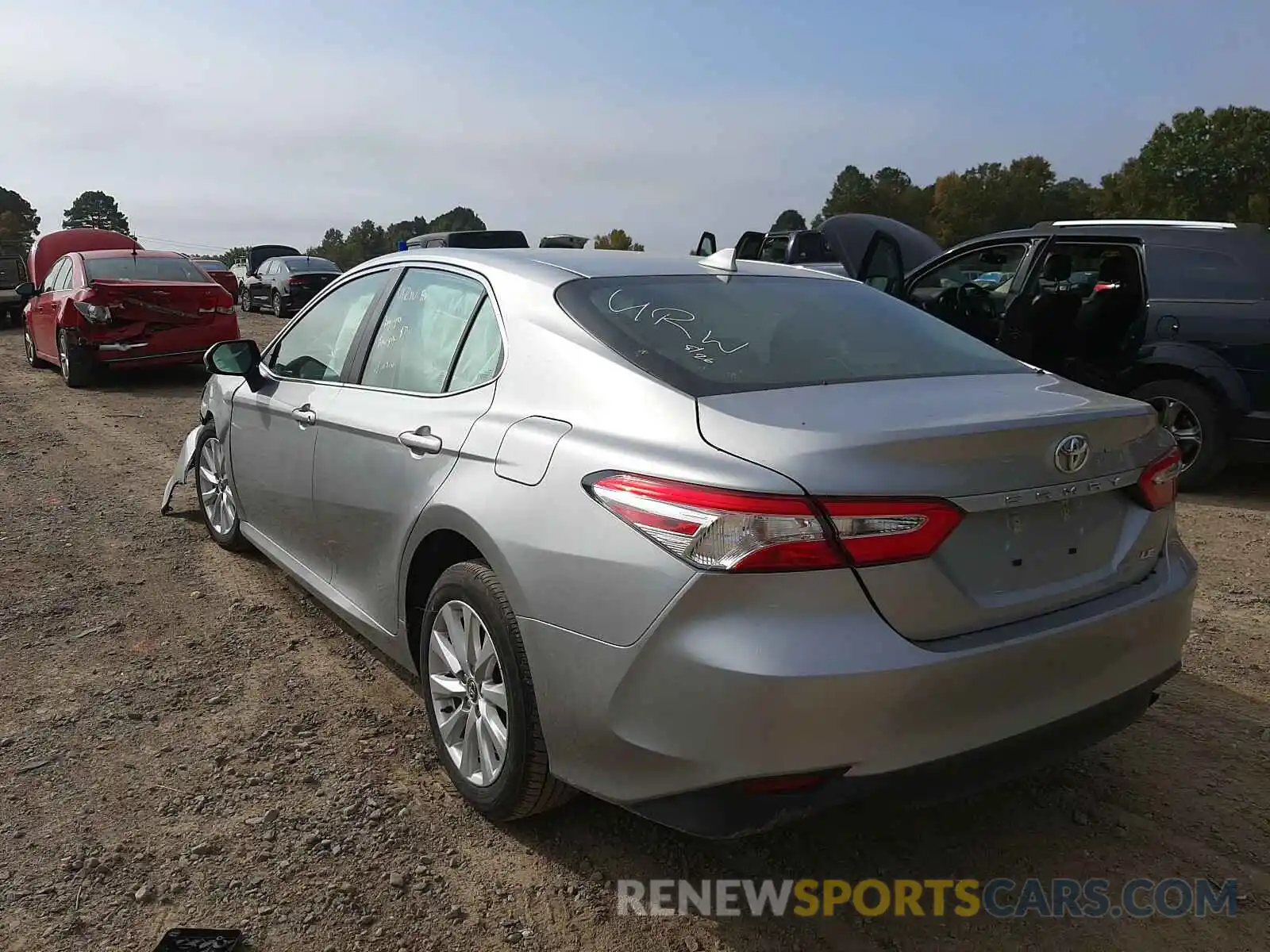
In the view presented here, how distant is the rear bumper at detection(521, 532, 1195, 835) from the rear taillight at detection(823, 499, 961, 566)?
0.26 ft

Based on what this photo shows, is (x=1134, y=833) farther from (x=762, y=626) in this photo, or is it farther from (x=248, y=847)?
(x=248, y=847)

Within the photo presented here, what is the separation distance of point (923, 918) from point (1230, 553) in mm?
3715

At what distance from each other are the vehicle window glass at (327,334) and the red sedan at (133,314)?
24.5 ft

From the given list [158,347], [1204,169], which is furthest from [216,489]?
[1204,169]

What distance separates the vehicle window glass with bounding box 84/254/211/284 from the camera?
11.1 m

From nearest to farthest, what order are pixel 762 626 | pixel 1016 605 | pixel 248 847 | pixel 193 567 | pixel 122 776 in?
1. pixel 762 626
2. pixel 1016 605
3. pixel 248 847
4. pixel 122 776
5. pixel 193 567

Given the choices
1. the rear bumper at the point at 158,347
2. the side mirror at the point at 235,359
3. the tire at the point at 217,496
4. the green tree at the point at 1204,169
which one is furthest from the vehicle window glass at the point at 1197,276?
the green tree at the point at 1204,169

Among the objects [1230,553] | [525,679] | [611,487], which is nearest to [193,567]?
[525,679]

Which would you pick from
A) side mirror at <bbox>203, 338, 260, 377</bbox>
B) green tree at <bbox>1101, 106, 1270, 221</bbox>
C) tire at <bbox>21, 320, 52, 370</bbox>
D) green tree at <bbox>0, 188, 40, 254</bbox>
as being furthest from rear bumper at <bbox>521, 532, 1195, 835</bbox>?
green tree at <bbox>0, 188, 40, 254</bbox>

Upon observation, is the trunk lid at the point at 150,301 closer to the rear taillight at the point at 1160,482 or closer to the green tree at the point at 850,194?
the rear taillight at the point at 1160,482

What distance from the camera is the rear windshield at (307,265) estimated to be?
73.1 ft

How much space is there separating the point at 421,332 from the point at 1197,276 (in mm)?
5336

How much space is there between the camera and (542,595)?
2.32 metres

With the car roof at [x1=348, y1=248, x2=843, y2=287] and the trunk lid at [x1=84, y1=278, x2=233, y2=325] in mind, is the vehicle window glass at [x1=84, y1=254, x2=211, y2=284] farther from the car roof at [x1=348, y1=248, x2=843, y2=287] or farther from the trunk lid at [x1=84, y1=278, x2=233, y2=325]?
the car roof at [x1=348, y1=248, x2=843, y2=287]
